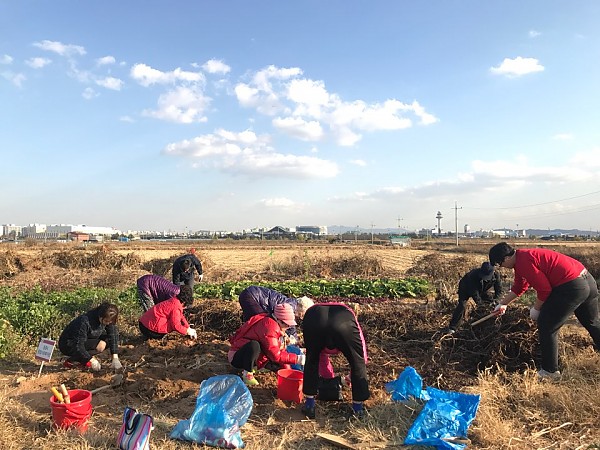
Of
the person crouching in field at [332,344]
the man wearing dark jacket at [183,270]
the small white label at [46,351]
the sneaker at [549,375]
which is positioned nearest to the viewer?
the person crouching in field at [332,344]

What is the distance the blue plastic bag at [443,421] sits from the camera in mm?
3270

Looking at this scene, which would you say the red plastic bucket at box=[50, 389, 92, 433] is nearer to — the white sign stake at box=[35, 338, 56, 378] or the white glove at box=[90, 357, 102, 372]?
the white sign stake at box=[35, 338, 56, 378]

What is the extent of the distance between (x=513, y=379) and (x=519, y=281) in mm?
1125

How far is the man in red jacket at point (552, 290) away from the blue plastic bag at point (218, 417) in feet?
10.1

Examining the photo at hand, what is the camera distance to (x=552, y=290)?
15.6ft

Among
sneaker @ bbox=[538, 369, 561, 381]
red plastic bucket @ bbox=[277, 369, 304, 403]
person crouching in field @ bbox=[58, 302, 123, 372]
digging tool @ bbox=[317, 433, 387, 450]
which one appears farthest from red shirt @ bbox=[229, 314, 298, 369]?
sneaker @ bbox=[538, 369, 561, 381]

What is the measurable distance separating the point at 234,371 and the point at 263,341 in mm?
832

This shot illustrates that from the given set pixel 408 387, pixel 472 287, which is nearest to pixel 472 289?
pixel 472 287

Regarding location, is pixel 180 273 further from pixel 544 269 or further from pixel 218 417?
pixel 544 269

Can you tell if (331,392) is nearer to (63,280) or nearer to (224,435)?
(224,435)

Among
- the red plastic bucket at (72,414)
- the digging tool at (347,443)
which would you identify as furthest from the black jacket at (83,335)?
the digging tool at (347,443)

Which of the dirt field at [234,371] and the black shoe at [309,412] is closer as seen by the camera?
the dirt field at [234,371]

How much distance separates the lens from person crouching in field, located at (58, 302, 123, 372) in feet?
15.9

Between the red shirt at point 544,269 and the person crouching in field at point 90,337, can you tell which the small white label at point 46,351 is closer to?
the person crouching in field at point 90,337
